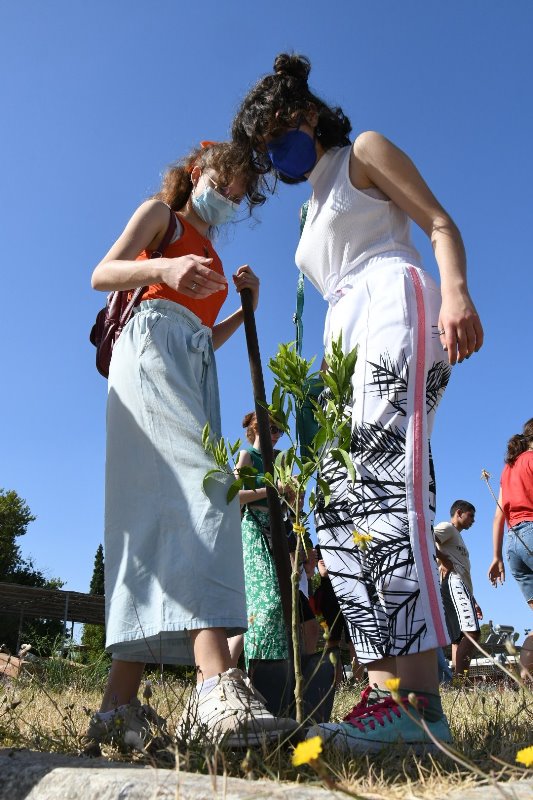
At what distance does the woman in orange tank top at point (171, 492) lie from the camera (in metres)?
1.81

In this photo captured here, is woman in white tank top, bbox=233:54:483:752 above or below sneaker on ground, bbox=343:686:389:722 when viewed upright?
above

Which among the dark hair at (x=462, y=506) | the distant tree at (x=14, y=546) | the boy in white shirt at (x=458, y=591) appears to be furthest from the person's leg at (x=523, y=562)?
the distant tree at (x=14, y=546)

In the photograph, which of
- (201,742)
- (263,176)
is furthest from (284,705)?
(263,176)

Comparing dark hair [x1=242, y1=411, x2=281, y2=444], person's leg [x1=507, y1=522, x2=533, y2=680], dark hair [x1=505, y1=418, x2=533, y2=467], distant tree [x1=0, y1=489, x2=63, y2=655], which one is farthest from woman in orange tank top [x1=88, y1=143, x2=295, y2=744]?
distant tree [x1=0, y1=489, x2=63, y2=655]

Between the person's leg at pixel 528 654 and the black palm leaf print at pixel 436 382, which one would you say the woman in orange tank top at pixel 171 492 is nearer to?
the black palm leaf print at pixel 436 382

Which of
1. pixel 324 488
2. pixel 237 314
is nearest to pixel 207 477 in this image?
pixel 324 488

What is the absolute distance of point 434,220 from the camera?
1.97 metres

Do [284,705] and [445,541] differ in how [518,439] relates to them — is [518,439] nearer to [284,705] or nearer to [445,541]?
[445,541]

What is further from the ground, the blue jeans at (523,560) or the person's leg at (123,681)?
the blue jeans at (523,560)

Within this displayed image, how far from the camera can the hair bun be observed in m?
2.35

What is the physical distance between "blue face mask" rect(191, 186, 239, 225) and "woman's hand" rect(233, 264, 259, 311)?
20 centimetres

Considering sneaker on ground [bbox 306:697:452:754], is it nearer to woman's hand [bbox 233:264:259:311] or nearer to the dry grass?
the dry grass

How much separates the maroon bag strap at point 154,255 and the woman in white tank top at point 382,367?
0.42m

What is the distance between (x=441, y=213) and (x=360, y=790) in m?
1.48
